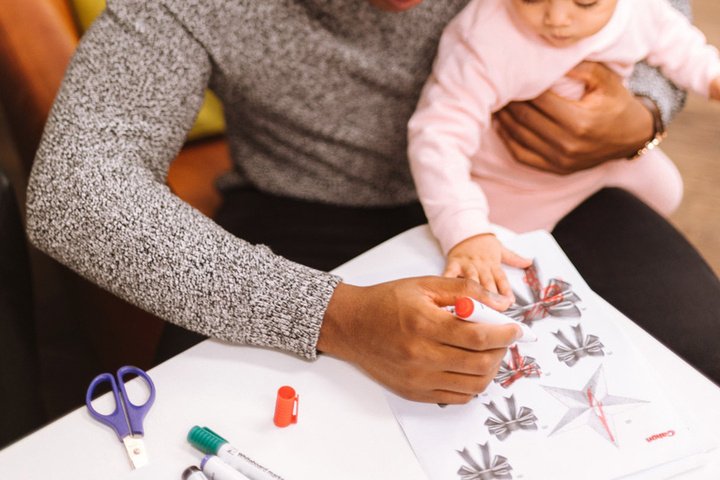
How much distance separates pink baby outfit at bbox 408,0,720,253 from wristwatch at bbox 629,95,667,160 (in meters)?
0.07

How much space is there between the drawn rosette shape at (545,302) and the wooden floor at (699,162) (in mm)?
1256

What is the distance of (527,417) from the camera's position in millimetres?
719

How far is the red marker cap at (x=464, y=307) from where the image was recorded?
2.30ft

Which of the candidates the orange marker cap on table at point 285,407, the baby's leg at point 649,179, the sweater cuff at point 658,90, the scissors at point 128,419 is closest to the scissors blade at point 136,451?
the scissors at point 128,419

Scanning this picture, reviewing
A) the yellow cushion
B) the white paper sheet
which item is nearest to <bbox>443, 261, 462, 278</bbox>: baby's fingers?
the white paper sheet

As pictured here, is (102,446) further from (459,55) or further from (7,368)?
(459,55)

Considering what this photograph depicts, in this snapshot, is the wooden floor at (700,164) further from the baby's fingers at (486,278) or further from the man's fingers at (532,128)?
the baby's fingers at (486,278)

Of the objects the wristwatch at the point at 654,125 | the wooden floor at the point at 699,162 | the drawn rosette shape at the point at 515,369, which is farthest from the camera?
the wooden floor at the point at 699,162

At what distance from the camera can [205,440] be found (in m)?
0.68

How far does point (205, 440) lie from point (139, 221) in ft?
0.85

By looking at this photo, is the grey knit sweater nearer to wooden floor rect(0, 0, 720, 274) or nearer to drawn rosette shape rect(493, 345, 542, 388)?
drawn rosette shape rect(493, 345, 542, 388)

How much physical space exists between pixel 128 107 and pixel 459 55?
44cm

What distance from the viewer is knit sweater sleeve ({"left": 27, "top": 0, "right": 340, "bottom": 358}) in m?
0.77

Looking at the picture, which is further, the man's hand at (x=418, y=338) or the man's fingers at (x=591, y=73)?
the man's fingers at (x=591, y=73)
